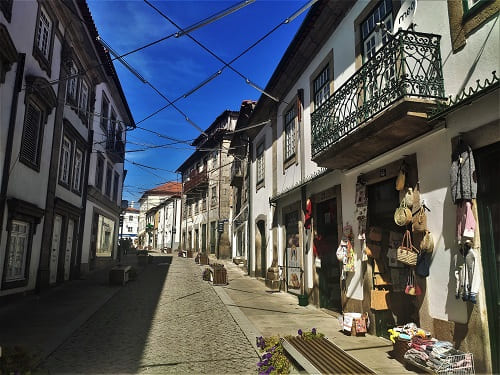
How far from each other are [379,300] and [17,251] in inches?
362

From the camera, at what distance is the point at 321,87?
393 inches

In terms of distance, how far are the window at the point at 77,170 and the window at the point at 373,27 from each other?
11.8m

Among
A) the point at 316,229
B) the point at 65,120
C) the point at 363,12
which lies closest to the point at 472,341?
the point at 316,229

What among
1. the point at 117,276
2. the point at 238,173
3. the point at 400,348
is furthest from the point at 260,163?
the point at 400,348

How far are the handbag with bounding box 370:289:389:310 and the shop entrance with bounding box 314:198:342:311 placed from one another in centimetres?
242

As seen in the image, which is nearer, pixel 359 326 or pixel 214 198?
pixel 359 326

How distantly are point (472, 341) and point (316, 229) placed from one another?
5.62 m

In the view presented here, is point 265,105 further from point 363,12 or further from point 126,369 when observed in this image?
point 126,369

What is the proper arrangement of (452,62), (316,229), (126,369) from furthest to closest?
(316,229)
(452,62)
(126,369)

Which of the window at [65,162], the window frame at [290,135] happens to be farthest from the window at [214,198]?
the window frame at [290,135]

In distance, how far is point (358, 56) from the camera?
7.89 meters

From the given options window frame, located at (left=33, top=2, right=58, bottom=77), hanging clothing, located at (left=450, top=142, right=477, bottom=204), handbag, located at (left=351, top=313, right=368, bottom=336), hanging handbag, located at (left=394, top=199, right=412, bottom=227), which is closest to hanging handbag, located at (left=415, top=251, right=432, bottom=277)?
hanging handbag, located at (left=394, top=199, right=412, bottom=227)

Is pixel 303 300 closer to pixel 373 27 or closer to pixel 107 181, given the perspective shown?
pixel 373 27

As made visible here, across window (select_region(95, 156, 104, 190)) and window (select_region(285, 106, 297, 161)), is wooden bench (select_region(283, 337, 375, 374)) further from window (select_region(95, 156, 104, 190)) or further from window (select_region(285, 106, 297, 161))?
window (select_region(95, 156, 104, 190))
